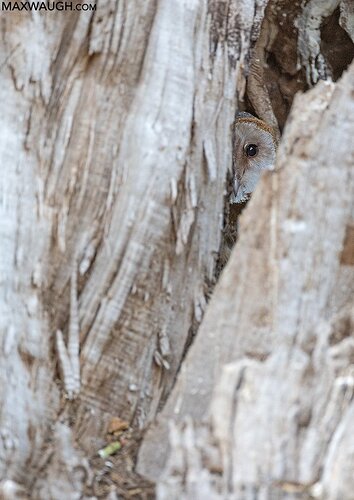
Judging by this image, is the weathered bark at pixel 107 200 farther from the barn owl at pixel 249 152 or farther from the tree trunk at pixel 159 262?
the barn owl at pixel 249 152

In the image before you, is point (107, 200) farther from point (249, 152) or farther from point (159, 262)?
point (249, 152)

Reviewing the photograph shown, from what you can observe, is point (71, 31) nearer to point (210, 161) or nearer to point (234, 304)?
point (210, 161)

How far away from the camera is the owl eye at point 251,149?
15.3 feet

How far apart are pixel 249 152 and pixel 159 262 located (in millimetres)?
2702

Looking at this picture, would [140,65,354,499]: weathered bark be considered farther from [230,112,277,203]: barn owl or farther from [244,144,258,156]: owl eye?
[244,144,258,156]: owl eye

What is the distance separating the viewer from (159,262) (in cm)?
212

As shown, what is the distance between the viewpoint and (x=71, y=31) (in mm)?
2170

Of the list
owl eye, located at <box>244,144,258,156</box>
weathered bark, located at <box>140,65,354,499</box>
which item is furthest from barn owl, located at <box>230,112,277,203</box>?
weathered bark, located at <box>140,65,354,499</box>

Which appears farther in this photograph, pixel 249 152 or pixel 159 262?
pixel 249 152

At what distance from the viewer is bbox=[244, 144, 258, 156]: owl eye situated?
15.3ft

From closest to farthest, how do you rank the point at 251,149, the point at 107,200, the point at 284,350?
the point at 284,350
the point at 107,200
the point at 251,149

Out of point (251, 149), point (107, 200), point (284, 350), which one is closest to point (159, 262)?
point (107, 200)

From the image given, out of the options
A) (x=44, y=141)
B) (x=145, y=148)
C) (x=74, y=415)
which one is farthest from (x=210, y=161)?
(x=74, y=415)

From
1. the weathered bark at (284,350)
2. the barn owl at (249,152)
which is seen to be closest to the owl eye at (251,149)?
the barn owl at (249,152)
